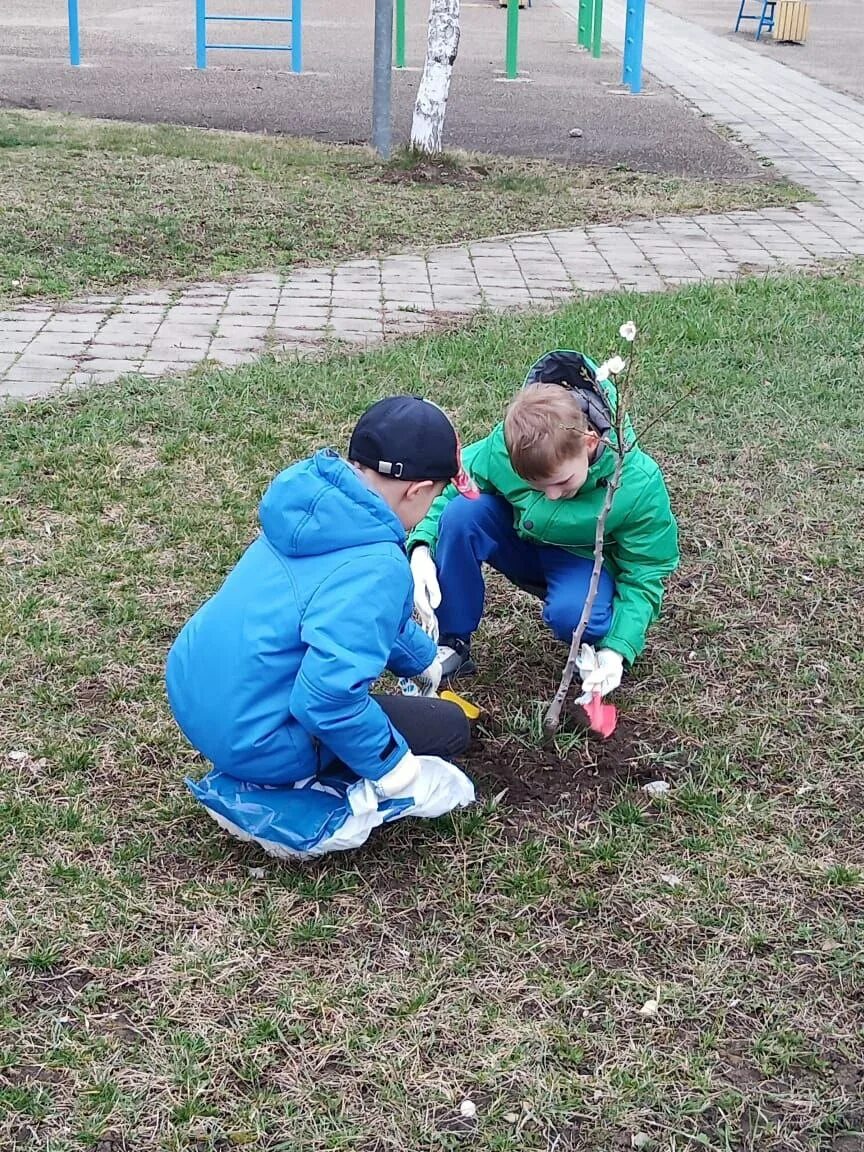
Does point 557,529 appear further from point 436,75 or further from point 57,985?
point 436,75

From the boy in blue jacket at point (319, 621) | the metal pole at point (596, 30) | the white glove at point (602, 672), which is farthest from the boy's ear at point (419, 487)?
the metal pole at point (596, 30)

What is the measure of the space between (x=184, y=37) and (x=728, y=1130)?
19.2 metres

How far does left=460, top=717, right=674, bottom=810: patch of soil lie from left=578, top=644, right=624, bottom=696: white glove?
13cm

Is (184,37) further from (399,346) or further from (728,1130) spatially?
(728,1130)

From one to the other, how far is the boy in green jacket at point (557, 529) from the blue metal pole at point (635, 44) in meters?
12.8

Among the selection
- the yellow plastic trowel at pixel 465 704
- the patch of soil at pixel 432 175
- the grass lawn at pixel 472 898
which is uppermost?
the patch of soil at pixel 432 175

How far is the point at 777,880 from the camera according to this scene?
259 centimetres

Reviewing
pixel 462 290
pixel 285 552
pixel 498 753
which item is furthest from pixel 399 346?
pixel 285 552

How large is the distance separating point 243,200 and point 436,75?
7.10ft

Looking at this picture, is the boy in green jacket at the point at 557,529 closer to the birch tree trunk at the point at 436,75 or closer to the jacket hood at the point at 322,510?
the jacket hood at the point at 322,510

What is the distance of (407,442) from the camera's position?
2.38 metres

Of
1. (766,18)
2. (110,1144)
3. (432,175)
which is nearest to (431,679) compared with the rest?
(110,1144)

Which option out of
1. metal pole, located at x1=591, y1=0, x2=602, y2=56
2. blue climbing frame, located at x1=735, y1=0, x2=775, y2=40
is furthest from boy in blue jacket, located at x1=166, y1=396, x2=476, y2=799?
blue climbing frame, located at x1=735, y1=0, x2=775, y2=40

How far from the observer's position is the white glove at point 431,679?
294cm
